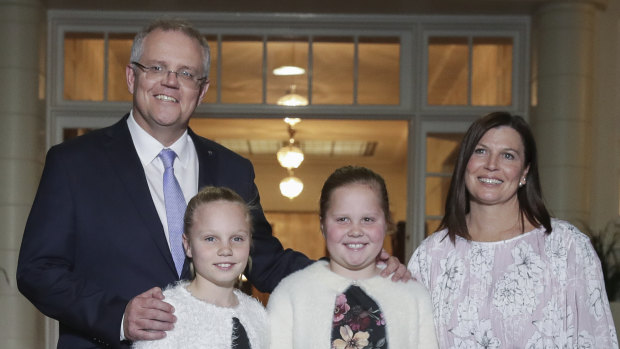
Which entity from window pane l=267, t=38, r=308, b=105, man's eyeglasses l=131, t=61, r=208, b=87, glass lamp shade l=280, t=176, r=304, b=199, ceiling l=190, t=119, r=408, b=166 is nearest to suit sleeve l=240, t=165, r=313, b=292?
man's eyeglasses l=131, t=61, r=208, b=87

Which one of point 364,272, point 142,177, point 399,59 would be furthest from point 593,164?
point 142,177

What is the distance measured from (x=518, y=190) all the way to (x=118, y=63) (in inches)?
149

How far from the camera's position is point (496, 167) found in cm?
252

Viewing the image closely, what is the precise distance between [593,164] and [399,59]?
1516 millimetres

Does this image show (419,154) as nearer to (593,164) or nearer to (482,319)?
(593,164)

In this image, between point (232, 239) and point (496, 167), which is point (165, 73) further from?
point (496, 167)

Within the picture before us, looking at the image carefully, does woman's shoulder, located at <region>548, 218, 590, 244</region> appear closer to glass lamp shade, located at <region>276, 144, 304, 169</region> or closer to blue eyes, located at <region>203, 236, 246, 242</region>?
blue eyes, located at <region>203, 236, 246, 242</region>

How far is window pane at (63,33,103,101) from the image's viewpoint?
18.6 feet

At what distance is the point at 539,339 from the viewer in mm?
2398

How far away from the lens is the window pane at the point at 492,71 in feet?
18.6

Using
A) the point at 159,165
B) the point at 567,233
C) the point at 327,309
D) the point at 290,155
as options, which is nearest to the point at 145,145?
the point at 159,165

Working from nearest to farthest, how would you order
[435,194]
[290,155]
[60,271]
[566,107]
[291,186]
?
[60,271] → [566,107] → [435,194] → [290,155] → [291,186]

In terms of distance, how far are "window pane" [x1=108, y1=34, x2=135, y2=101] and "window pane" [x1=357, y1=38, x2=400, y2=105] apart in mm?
1637

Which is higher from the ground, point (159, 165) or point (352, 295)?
point (159, 165)
